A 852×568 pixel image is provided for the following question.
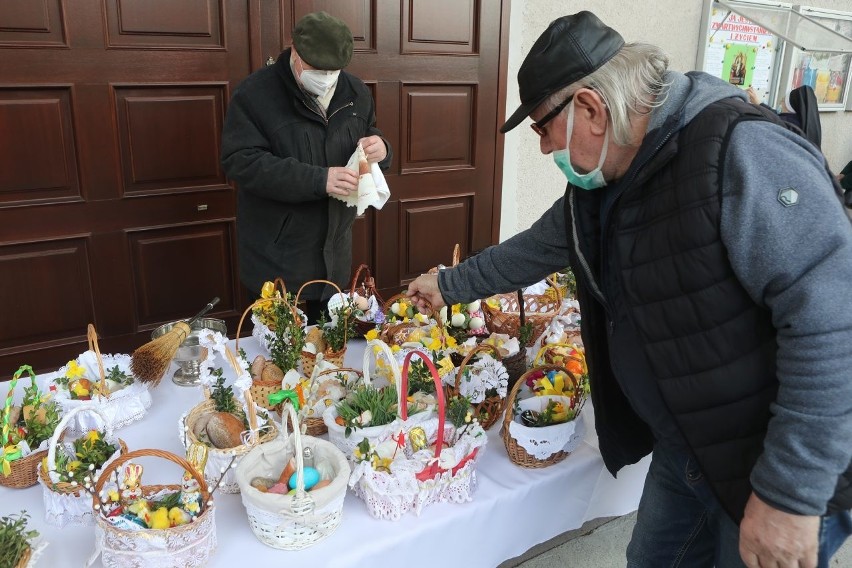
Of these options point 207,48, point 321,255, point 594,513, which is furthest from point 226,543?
Answer: point 207,48

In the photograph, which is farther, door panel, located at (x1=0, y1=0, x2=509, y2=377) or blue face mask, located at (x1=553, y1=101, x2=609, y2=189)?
door panel, located at (x1=0, y1=0, x2=509, y2=377)

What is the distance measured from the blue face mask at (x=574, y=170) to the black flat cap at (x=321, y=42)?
1315mm

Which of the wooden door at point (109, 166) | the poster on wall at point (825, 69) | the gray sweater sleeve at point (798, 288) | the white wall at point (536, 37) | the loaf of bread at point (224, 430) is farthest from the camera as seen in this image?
the poster on wall at point (825, 69)

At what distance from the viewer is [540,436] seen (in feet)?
5.07

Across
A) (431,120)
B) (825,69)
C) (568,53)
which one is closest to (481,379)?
(568,53)

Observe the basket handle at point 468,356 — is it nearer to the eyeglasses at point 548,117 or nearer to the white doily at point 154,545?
the eyeglasses at point 548,117

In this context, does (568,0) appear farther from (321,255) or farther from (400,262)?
(321,255)

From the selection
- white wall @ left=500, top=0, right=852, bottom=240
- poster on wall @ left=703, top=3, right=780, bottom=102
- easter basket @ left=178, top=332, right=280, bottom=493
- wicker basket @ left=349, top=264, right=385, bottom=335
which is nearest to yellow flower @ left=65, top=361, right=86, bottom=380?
easter basket @ left=178, top=332, right=280, bottom=493

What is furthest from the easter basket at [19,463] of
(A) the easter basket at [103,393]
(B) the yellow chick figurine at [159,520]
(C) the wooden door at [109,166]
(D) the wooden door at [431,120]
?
(D) the wooden door at [431,120]

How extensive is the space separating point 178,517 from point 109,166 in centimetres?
224

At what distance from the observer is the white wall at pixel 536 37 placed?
159 inches

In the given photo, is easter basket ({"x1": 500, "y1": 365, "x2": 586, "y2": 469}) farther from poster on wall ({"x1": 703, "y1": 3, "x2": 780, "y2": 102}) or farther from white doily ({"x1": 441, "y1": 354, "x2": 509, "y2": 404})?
poster on wall ({"x1": 703, "y1": 3, "x2": 780, "y2": 102})

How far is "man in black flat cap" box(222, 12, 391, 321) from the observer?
7.86 feet

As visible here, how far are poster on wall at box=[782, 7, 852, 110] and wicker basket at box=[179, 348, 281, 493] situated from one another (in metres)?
5.54
